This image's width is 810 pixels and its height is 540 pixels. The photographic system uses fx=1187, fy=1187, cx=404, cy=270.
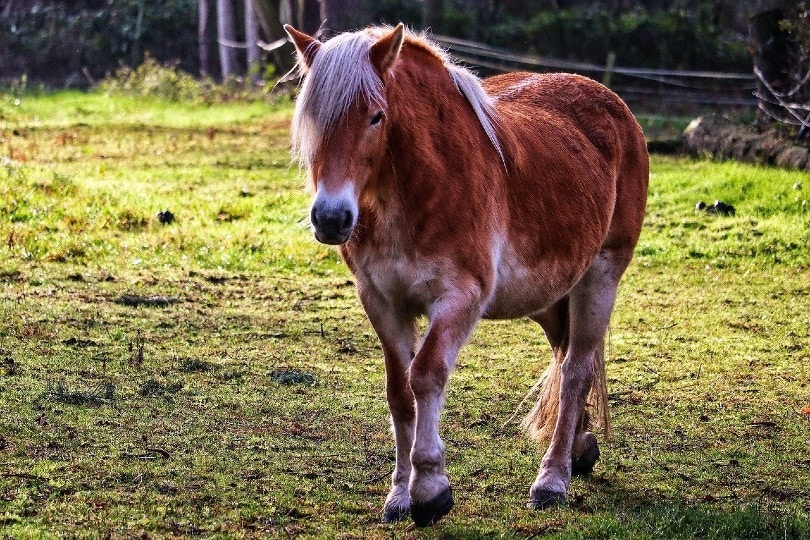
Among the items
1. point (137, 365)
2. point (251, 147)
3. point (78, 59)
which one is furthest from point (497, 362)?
point (78, 59)

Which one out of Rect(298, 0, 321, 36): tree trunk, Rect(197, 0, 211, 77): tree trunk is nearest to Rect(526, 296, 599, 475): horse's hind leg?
Rect(298, 0, 321, 36): tree trunk

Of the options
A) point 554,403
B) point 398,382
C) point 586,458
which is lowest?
point 586,458

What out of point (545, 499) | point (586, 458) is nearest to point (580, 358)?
point (586, 458)

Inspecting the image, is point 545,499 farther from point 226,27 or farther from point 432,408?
point 226,27

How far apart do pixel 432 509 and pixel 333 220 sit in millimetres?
1134

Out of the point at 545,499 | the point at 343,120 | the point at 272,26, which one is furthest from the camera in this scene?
the point at 272,26

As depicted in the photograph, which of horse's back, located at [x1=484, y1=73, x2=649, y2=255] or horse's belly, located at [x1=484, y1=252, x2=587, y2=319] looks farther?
horse's back, located at [x1=484, y1=73, x2=649, y2=255]

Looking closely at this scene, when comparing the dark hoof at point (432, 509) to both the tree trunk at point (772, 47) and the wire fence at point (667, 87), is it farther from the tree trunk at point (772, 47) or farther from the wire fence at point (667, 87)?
the wire fence at point (667, 87)

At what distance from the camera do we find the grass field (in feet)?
15.4

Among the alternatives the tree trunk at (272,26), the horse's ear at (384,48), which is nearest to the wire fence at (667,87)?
the tree trunk at (272,26)

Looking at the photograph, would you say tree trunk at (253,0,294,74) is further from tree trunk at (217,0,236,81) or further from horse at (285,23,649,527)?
horse at (285,23,649,527)

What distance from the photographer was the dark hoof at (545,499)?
16.2ft

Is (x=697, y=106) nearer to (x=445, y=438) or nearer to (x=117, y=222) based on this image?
(x=117, y=222)

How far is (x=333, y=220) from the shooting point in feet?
13.5
